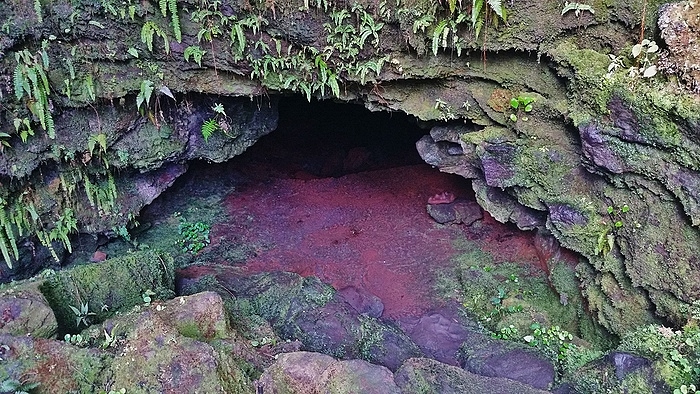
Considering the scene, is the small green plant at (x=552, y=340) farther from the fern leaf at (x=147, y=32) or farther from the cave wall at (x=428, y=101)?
the fern leaf at (x=147, y=32)

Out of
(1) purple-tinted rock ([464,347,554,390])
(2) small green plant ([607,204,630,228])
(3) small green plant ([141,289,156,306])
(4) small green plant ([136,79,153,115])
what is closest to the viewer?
(1) purple-tinted rock ([464,347,554,390])

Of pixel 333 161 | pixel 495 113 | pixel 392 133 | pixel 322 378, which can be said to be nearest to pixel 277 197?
pixel 333 161

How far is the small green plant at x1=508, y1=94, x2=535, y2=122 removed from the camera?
796 cm

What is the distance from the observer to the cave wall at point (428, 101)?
674 cm

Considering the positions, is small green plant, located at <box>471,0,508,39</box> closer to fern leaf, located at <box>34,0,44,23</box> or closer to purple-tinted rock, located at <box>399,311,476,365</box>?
purple-tinted rock, located at <box>399,311,476,365</box>

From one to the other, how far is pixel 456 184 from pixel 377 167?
2780 millimetres

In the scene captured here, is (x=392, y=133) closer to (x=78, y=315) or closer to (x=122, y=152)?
(x=122, y=152)

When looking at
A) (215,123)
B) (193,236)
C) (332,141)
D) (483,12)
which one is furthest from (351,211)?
(483,12)

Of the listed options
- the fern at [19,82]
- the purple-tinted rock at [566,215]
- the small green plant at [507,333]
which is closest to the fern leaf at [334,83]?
the purple-tinted rock at [566,215]

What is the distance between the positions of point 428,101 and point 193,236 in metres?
6.38

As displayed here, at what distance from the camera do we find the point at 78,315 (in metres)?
6.78

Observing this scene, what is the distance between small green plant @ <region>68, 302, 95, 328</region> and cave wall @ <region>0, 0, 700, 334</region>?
301 centimetres

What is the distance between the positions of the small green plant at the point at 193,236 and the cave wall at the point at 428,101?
1.81 metres

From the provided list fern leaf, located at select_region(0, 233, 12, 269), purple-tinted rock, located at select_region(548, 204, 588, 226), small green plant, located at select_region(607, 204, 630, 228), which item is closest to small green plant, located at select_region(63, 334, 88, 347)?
fern leaf, located at select_region(0, 233, 12, 269)
